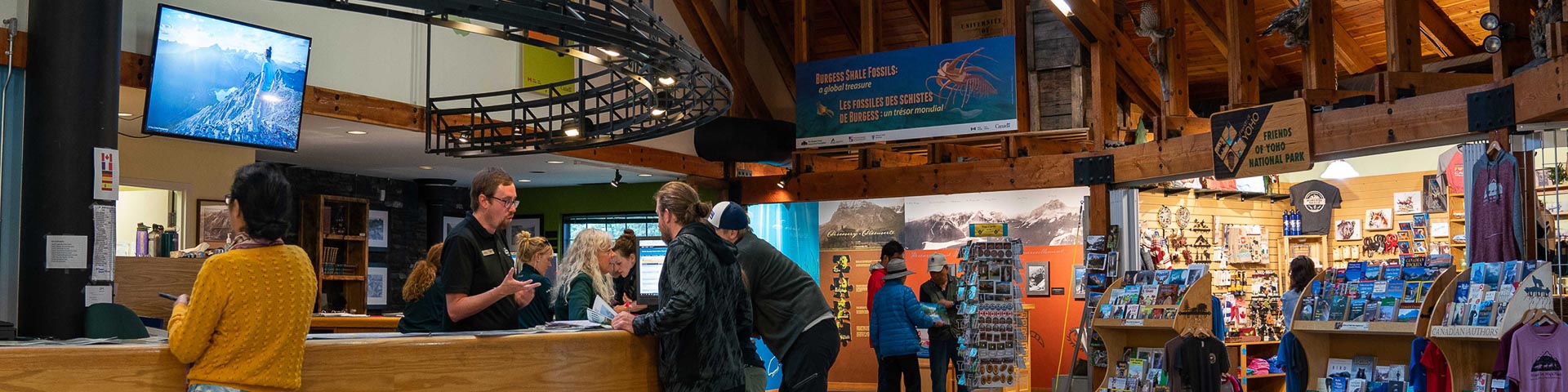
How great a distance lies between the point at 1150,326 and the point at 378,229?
7703 mm

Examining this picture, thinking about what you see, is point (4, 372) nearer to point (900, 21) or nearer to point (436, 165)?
point (436, 165)

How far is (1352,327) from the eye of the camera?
6.59 m

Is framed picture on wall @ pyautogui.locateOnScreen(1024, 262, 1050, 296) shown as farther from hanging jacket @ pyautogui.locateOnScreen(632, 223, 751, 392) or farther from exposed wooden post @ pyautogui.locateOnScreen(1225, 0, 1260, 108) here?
hanging jacket @ pyautogui.locateOnScreen(632, 223, 751, 392)

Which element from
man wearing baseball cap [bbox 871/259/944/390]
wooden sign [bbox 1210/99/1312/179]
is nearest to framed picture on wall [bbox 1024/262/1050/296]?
man wearing baseball cap [bbox 871/259/944/390]

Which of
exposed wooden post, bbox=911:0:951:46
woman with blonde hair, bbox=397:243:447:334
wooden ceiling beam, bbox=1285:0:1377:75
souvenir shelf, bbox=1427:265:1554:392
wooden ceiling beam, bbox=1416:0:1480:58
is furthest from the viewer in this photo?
wooden ceiling beam, bbox=1285:0:1377:75

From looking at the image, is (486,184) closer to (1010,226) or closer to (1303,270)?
(1303,270)

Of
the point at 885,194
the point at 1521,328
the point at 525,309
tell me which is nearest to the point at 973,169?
the point at 885,194

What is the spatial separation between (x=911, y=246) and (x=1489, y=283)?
6.52 m

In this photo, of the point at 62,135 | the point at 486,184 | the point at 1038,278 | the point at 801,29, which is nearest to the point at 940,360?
the point at 1038,278

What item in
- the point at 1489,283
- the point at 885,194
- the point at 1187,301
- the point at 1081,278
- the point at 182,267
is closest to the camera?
the point at 1489,283

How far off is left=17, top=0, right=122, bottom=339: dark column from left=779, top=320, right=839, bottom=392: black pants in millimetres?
2763

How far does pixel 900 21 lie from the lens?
1277cm

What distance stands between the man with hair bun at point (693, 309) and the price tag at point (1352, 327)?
12.5 feet

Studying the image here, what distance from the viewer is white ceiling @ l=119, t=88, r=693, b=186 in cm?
848
